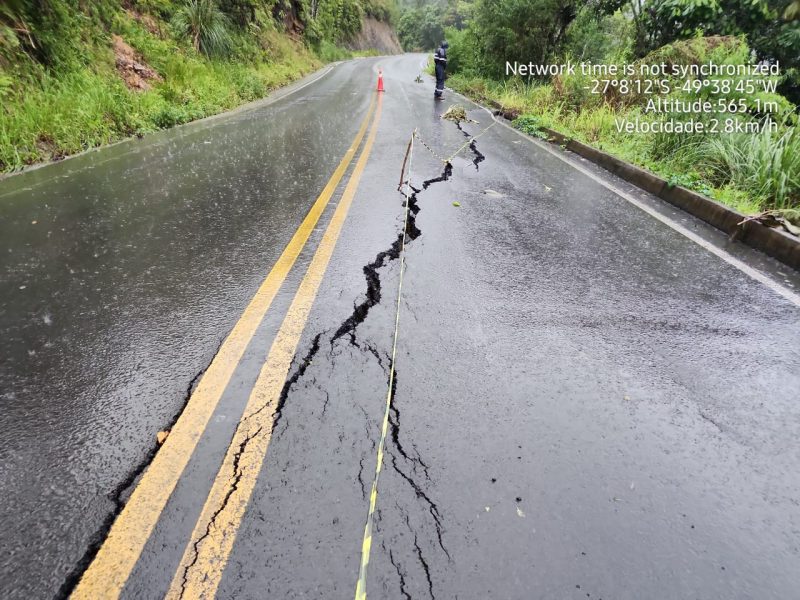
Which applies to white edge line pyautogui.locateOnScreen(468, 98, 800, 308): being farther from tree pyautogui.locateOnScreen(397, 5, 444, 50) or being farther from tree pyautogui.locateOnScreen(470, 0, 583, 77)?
tree pyautogui.locateOnScreen(397, 5, 444, 50)

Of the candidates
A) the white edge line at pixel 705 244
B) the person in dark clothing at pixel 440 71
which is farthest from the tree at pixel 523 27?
the white edge line at pixel 705 244

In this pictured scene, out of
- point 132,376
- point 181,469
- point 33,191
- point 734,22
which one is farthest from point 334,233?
point 734,22

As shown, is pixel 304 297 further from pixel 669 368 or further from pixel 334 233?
pixel 669 368

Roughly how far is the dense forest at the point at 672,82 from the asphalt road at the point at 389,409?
6.75ft

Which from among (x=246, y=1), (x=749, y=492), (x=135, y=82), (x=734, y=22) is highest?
(x=246, y=1)

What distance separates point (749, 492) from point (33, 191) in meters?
6.13

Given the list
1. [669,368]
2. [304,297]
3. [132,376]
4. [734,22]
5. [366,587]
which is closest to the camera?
[366,587]

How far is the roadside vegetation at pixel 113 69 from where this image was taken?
641cm

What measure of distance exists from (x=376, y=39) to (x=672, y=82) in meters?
52.2

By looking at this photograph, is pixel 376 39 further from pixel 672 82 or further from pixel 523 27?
pixel 672 82

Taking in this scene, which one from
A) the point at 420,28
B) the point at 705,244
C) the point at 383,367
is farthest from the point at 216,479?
the point at 420,28

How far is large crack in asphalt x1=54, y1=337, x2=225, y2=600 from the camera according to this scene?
1374 mm

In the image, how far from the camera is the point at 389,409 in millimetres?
2094

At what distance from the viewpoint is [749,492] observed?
1.83 meters
